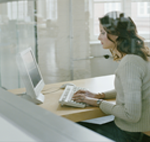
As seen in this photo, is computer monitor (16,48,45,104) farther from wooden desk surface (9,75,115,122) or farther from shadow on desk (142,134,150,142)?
shadow on desk (142,134,150,142)

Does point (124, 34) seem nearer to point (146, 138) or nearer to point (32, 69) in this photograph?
point (146, 138)

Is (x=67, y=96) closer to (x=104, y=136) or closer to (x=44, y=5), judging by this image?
(x=44, y=5)

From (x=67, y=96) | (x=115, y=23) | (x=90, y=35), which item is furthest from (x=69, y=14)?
(x=67, y=96)

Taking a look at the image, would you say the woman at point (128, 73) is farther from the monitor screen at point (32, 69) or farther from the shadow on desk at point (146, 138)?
the monitor screen at point (32, 69)

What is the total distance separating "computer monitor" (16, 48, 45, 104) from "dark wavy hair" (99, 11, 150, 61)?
44 cm

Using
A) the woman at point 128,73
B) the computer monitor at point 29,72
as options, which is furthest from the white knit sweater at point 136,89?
the computer monitor at point 29,72

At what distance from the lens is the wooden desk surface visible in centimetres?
54

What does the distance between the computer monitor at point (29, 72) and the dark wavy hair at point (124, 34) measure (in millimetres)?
443

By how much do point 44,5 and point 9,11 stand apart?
0.22 metres

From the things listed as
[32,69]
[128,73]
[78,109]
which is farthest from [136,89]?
[32,69]

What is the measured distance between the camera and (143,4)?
0.37 m

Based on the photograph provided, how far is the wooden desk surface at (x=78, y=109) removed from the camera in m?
0.54

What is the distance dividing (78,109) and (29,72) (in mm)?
334

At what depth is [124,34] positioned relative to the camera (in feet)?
1.39
